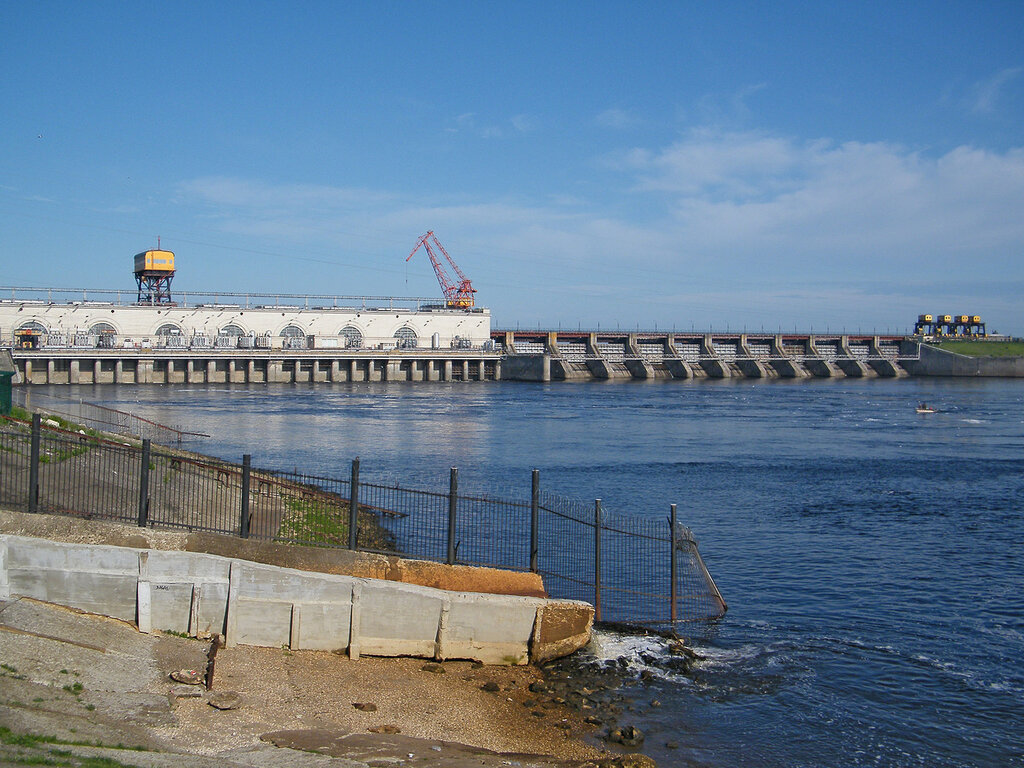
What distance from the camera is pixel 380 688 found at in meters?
13.9

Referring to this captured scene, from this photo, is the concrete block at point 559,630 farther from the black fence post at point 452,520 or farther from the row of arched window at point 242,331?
the row of arched window at point 242,331

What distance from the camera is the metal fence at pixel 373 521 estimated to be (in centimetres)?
1689

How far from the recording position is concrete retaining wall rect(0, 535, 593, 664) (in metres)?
14.3

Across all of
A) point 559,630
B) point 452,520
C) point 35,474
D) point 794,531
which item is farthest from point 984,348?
point 35,474

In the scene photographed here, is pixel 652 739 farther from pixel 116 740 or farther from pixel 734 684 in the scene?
pixel 116 740

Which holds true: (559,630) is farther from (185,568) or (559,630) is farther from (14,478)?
(14,478)

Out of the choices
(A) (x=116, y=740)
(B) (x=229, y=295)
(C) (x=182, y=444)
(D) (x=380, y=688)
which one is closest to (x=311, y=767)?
(A) (x=116, y=740)

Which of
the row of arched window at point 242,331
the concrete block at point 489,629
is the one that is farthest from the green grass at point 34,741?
the row of arched window at point 242,331

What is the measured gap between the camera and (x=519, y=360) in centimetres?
12738

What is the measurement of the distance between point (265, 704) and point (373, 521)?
13.0m

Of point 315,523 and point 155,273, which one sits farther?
point 155,273

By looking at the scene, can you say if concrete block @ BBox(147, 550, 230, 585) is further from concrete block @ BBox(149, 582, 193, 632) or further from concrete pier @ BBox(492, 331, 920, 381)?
concrete pier @ BBox(492, 331, 920, 381)

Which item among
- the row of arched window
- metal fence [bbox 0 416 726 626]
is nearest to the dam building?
the row of arched window

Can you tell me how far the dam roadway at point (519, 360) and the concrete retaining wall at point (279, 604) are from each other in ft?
255
